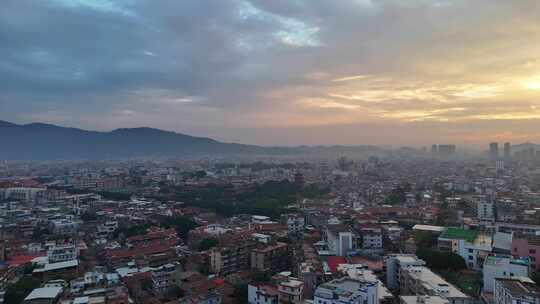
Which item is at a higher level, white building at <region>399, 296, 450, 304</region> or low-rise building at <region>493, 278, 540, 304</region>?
low-rise building at <region>493, 278, 540, 304</region>

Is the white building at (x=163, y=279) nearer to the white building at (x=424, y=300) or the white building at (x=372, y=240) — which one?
the white building at (x=424, y=300)

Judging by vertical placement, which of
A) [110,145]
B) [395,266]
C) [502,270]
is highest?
[110,145]

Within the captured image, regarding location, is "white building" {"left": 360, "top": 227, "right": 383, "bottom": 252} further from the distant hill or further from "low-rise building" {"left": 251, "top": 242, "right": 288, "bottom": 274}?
the distant hill

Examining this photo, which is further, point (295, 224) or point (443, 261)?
point (295, 224)

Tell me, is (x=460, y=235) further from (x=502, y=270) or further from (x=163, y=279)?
(x=163, y=279)

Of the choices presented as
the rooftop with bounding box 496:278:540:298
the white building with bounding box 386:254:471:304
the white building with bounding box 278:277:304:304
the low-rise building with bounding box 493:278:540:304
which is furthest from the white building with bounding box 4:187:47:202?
the rooftop with bounding box 496:278:540:298

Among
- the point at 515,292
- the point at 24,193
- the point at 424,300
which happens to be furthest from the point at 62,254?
the point at 24,193

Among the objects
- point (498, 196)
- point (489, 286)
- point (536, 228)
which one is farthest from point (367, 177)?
point (489, 286)

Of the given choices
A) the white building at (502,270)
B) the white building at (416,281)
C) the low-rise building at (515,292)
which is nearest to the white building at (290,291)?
the white building at (416,281)
